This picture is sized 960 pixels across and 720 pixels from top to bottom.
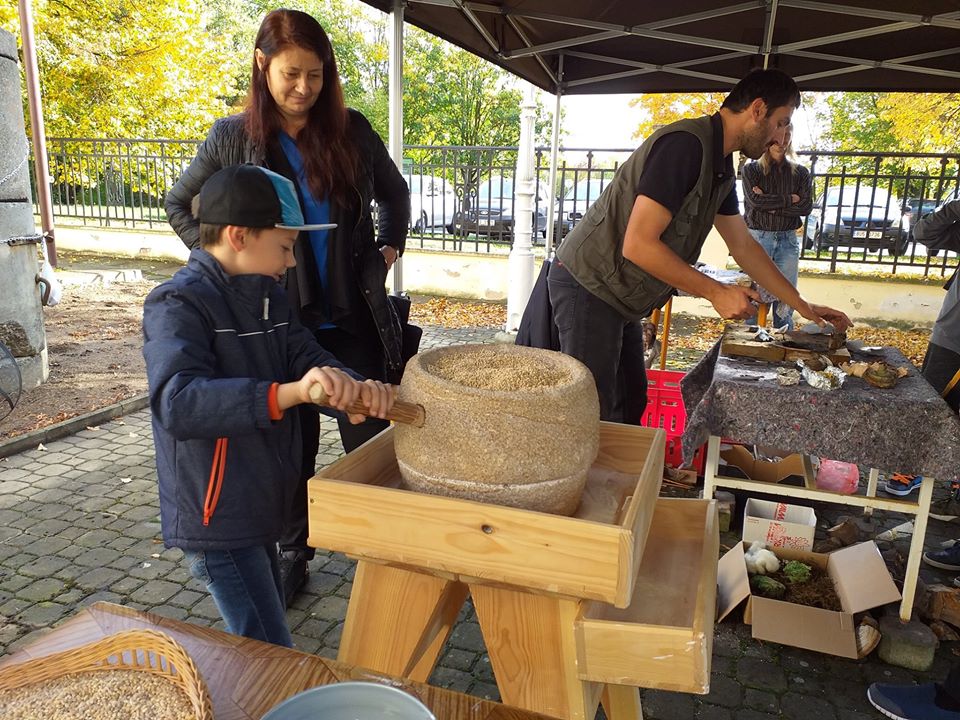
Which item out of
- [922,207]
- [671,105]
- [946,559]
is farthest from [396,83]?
[671,105]

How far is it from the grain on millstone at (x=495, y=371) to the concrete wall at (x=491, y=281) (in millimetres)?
7933

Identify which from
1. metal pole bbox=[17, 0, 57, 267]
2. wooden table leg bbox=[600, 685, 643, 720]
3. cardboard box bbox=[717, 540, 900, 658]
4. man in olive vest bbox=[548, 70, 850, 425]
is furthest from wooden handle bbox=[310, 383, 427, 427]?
metal pole bbox=[17, 0, 57, 267]

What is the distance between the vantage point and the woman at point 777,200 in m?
6.19

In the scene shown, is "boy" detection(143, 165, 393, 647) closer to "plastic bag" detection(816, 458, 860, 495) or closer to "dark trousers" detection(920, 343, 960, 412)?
"plastic bag" detection(816, 458, 860, 495)

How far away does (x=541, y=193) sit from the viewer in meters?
11.4

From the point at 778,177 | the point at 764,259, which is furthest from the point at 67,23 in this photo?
the point at 764,259

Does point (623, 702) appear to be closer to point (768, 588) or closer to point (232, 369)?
point (232, 369)

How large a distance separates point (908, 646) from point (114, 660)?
8.71 feet

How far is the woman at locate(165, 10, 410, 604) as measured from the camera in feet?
7.55

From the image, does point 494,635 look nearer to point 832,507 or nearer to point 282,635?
point 282,635

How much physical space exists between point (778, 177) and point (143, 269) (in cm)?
932

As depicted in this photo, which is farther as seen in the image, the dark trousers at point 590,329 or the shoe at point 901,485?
the shoe at point 901,485

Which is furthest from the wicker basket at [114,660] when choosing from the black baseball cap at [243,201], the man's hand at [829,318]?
Answer: the man's hand at [829,318]

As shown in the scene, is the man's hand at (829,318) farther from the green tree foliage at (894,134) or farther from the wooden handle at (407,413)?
the green tree foliage at (894,134)
